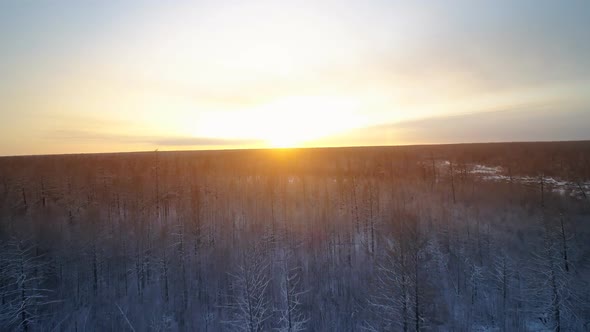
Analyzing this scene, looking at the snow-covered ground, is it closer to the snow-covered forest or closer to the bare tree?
the snow-covered forest

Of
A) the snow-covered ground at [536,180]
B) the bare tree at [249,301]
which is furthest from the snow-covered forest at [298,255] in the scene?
the snow-covered ground at [536,180]

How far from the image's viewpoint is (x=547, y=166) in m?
65.6

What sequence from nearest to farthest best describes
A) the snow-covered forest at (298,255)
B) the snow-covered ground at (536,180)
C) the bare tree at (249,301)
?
the bare tree at (249,301) < the snow-covered forest at (298,255) < the snow-covered ground at (536,180)

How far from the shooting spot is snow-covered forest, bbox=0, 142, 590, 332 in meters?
27.0

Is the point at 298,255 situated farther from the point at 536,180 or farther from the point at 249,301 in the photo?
the point at 536,180

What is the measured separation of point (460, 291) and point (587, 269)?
13743 mm

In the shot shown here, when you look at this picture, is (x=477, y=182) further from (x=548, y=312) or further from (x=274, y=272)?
(x=274, y=272)

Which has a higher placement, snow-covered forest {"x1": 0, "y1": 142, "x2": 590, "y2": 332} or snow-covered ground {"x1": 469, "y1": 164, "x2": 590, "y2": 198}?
snow-covered ground {"x1": 469, "y1": 164, "x2": 590, "y2": 198}

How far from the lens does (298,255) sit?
138 feet

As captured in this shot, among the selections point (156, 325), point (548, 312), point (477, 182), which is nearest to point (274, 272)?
point (156, 325)

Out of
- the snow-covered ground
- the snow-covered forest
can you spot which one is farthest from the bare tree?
the snow-covered ground

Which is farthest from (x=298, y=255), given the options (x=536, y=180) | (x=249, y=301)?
(x=536, y=180)

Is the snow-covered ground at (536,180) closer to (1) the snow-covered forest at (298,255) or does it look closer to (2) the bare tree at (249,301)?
(1) the snow-covered forest at (298,255)

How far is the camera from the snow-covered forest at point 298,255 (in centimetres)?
2702
